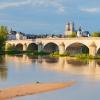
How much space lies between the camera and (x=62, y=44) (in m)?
90.6

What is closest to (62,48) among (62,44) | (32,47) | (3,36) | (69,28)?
(62,44)

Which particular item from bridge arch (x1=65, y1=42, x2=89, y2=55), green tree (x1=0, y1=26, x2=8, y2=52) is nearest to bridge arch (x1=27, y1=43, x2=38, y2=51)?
green tree (x1=0, y1=26, x2=8, y2=52)

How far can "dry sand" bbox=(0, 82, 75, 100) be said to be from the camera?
Answer: 27656mm

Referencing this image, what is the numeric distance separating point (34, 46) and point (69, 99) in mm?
89329

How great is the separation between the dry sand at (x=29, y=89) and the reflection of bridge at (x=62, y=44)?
41901 mm

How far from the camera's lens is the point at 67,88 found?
3234cm

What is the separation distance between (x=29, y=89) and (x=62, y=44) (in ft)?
198

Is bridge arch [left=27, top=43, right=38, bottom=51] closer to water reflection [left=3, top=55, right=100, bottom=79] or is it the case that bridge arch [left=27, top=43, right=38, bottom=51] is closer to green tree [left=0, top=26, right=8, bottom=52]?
green tree [left=0, top=26, right=8, bottom=52]

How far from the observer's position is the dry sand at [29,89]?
27.7 meters

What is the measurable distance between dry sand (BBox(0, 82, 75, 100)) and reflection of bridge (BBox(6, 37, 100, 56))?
41.9 meters

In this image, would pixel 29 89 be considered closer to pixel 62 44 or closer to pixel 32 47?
pixel 62 44

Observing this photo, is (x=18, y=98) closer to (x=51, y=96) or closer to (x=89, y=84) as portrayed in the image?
(x=51, y=96)

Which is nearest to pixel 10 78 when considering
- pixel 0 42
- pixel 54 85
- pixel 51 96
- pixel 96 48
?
pixel 54 85

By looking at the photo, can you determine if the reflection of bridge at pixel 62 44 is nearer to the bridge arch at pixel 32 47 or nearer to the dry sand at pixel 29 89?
the bridge arch at pixel 32 47
